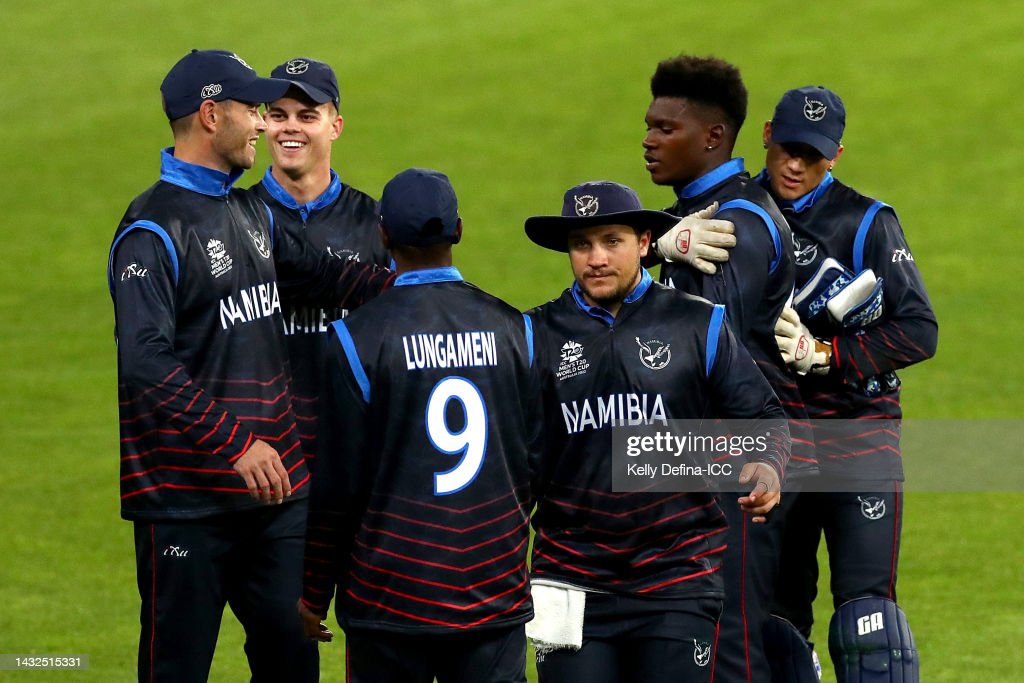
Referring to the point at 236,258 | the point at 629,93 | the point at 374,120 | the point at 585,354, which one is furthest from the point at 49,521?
the point at 629,93

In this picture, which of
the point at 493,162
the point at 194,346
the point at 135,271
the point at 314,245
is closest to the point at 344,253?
the point at 314,245

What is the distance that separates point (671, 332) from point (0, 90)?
22537mm

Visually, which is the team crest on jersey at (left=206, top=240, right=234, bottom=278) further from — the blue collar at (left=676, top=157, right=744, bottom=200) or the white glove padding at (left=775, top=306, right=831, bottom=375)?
the white glove padding at (left=775, top=306, right=831, bottom=375)

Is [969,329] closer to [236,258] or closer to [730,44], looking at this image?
[730,44]

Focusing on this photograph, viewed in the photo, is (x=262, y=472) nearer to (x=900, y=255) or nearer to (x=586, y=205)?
(x=586, y=205)

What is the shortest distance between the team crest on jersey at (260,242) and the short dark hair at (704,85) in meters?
1.60

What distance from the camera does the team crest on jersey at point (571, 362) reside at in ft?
18.2

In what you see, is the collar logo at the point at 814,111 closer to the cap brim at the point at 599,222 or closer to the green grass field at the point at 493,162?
the cap brim at the point at 599,222

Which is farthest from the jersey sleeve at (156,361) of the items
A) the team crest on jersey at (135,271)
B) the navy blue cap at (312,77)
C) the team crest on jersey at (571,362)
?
the navy blue cap at (312,77)

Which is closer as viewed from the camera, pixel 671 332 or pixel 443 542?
pixel 443 542

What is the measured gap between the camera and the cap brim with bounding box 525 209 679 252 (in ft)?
Answer: 17.9

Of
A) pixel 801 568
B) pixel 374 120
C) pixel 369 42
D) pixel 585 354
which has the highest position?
pixel 369 42

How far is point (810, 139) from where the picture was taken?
669 cm

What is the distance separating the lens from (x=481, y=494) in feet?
16.5
